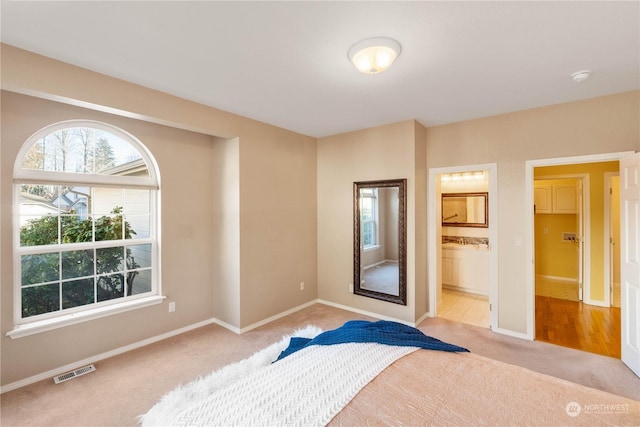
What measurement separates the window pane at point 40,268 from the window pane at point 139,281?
24.6 inches

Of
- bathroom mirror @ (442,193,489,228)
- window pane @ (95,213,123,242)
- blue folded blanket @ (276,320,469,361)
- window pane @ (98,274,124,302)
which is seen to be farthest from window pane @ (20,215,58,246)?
bathroom mirror @ (442,193,489,228)

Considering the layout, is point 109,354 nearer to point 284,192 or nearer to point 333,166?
point 284,192

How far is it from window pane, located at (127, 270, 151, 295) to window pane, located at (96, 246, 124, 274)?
15 centimetres

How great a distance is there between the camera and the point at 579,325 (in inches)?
137

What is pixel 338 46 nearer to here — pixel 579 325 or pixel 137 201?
pixel 137 201

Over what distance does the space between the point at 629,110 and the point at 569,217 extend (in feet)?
9.84

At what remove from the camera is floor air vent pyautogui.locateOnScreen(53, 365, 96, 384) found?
2400mm

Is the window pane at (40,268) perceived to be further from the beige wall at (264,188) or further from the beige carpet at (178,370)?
the beige carpet at (178,370)

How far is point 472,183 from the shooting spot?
513 cm

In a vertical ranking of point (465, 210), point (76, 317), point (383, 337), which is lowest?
point (76, 317)

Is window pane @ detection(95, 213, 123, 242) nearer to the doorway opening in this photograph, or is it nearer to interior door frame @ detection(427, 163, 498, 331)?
interior door frame @ detection(427, 163, 498, 331)

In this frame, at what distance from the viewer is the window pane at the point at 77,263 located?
265 cm

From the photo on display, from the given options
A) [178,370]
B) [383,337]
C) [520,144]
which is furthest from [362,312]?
[520,144]

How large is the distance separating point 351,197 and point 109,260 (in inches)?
119
